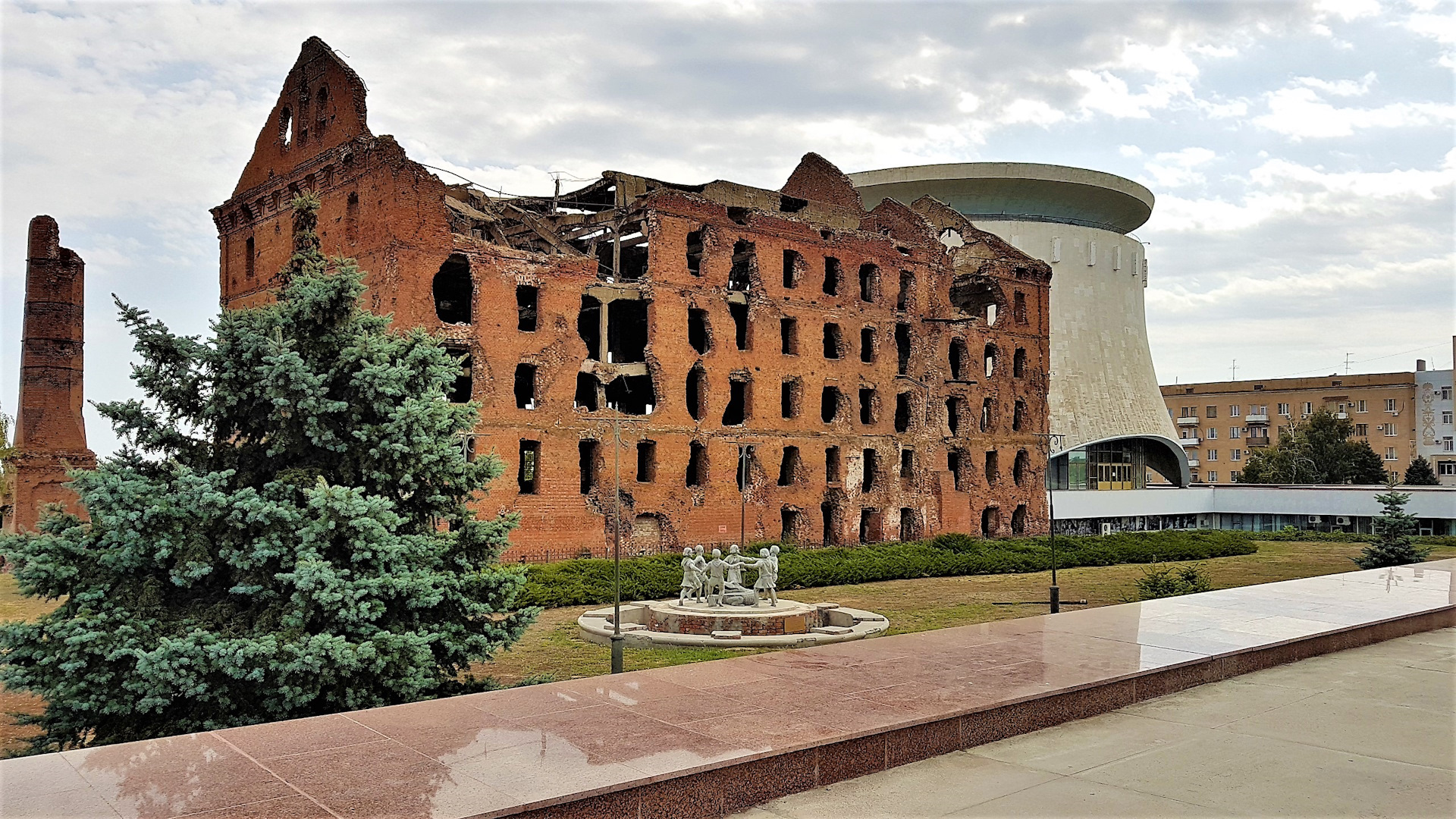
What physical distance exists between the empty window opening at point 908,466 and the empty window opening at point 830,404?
3.34m

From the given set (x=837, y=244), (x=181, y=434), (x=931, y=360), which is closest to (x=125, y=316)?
(x=181, y=434)

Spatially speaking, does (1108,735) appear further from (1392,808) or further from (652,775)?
(652,775)

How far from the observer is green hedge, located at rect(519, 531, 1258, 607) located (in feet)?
85.3

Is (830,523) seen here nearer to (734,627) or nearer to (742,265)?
(742,265)

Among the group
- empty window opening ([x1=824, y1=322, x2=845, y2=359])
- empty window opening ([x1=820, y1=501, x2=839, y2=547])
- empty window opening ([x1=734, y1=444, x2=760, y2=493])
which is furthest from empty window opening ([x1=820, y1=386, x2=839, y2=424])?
empty window opening ([x1=734, y1=444, x2=760, y2=493])

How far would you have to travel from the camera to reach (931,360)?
4244cm

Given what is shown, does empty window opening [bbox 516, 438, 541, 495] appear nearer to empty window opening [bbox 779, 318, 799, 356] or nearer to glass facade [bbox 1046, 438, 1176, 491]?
empty window opening [bbox 779, 318, 799, 356]

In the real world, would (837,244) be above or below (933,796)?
above

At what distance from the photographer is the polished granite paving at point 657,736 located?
→ 649cm

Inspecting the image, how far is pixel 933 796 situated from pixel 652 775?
2112 mm

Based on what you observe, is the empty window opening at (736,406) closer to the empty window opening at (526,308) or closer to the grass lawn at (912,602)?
the empty window opening at (526,308)

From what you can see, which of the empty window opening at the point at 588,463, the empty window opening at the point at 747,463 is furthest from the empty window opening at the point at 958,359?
the empty window opening at the point at 588,463

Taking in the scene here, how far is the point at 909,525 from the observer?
41.7 metres

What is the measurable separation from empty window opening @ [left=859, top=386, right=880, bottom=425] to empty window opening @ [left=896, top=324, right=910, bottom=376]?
1776 millimetres
